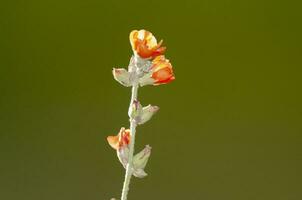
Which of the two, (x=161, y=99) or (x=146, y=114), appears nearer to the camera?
(x=146, y=114)

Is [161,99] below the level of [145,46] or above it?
below

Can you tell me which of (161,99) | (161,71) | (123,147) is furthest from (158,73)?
(161,99)

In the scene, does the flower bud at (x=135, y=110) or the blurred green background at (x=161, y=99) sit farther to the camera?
the blurred green background at (x=161, y=99)

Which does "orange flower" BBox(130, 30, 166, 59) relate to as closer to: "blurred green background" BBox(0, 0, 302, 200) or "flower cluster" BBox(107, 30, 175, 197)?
"flower cluster" BBox(107, 30, 175, 197)

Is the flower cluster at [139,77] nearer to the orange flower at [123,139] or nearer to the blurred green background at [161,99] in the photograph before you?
the orange flower at [123,139]

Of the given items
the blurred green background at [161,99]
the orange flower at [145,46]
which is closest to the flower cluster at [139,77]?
the orange flower at [145,46]

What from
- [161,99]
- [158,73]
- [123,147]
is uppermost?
[158,73]

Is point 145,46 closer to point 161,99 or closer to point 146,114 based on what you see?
point 146,114
